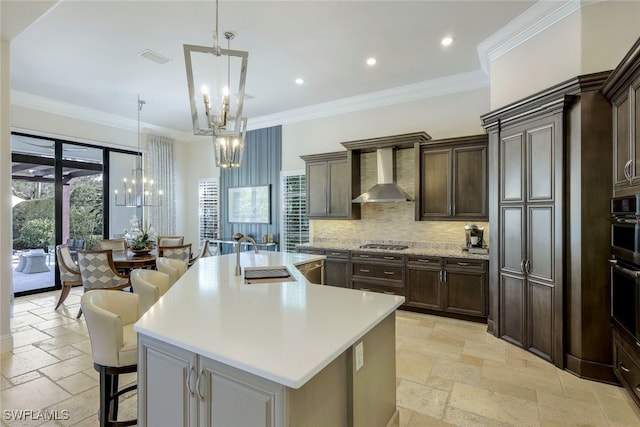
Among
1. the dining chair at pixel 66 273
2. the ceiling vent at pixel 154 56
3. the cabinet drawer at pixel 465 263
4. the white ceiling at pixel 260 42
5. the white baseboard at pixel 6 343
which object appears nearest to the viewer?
the white ceiling at pixel 260 42

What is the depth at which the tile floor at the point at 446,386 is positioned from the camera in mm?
2352

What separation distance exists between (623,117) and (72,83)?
6903 millimetres

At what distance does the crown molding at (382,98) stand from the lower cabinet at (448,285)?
2627 mm

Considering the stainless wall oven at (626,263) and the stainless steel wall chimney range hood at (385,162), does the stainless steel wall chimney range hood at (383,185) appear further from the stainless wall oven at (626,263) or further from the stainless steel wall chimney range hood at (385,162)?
the stainless wall oven at (626,263)

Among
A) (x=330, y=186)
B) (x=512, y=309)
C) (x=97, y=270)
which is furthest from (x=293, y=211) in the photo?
(x=512, y=309)

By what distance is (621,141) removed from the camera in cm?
263

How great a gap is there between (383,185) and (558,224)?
8.29 ft

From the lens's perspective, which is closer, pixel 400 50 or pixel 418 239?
pixel 400 50

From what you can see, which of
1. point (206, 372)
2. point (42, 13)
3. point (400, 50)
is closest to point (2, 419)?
point (206, 372)

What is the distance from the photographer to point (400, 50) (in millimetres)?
4074

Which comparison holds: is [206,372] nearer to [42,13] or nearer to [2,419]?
[2,419]

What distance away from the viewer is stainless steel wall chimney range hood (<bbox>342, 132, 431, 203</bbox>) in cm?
489

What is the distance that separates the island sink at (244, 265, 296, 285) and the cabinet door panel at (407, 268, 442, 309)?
7.33ft

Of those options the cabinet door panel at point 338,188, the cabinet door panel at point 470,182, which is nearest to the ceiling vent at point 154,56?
the cabinet door panel at point 338,188
